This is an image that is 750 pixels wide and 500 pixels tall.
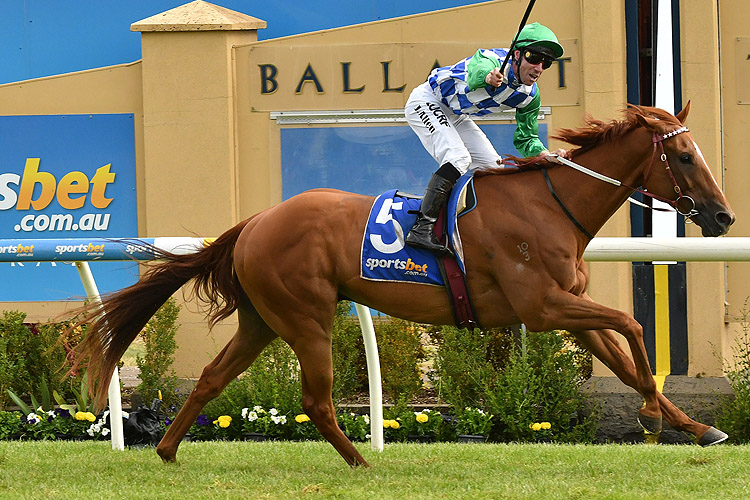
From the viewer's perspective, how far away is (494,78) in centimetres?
464

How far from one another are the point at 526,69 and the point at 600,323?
1245 millimetres

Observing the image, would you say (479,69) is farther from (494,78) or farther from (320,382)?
(320,382)

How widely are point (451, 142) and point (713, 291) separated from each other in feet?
12.0

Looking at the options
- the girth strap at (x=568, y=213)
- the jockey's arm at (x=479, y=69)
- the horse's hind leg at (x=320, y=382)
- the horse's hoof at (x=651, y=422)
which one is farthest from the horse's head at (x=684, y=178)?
the horse's hind leg at (x=320, y=382)

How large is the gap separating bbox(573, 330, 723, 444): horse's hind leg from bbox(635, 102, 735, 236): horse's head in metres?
0.68

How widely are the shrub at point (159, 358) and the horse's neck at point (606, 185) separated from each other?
12.6ft

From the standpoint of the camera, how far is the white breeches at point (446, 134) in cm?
492

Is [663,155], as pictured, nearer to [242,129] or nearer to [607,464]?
[607,464]

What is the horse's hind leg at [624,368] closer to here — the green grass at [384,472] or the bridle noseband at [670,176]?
the green grass at [384,472]

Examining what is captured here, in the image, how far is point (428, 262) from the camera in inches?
189

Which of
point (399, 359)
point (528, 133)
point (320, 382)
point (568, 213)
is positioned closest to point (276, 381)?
point (399, 359)

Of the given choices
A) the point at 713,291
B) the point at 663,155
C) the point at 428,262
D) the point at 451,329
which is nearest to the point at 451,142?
the point at 428,262

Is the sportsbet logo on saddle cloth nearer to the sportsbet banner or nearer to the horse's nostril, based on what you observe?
the horse's nostril

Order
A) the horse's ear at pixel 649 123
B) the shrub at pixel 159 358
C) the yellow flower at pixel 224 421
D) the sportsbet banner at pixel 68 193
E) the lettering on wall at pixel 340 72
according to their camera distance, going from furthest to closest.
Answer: the sportsbet banner at pixel 68 193
the lettering on wall at pixel 340 72
the shrub at pixel 159 358
the yellow flower at pixel 224 421
the horse's ear at pixel 649 123
